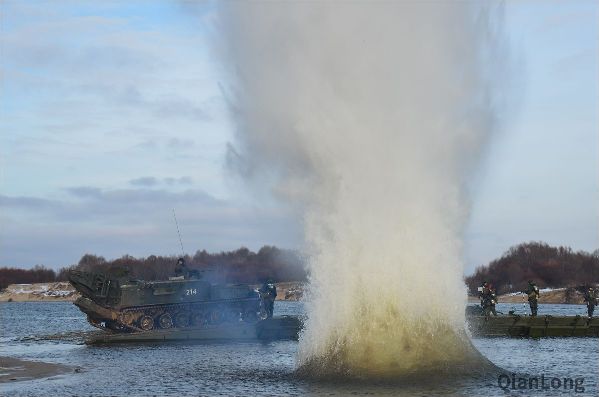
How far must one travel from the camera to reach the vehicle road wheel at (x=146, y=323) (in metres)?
45.7

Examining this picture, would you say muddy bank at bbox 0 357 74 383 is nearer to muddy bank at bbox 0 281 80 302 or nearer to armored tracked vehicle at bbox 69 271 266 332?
armored tracked vehicle at bbox 69 271 266 332

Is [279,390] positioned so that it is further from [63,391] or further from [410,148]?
[410,148]

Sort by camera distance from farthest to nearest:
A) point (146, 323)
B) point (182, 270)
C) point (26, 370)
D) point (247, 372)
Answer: point (182, 270) < point (146, 323) < point (26, 370) < point (247, 372)

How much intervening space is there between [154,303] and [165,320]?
1122mm

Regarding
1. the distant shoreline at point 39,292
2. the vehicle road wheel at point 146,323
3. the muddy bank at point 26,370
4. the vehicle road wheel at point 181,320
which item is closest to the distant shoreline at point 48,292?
the distant shoreline at point 39,292

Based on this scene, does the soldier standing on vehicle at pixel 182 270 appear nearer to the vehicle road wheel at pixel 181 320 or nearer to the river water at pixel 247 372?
the vehicle road wheel at pixel 181 320

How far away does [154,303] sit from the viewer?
4597 centimetres

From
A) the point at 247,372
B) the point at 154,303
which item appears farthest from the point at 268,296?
the point at 247,372

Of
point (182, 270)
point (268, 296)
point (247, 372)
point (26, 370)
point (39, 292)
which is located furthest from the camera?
point (39, 292)

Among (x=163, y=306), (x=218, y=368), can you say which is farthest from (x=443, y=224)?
(x=163, y=306)

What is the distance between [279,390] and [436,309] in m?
5.02

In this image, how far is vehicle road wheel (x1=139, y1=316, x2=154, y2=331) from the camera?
150 feet

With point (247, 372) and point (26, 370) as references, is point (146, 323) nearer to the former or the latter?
point (26, 370)

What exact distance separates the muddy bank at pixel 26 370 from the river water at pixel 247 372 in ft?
2.07
